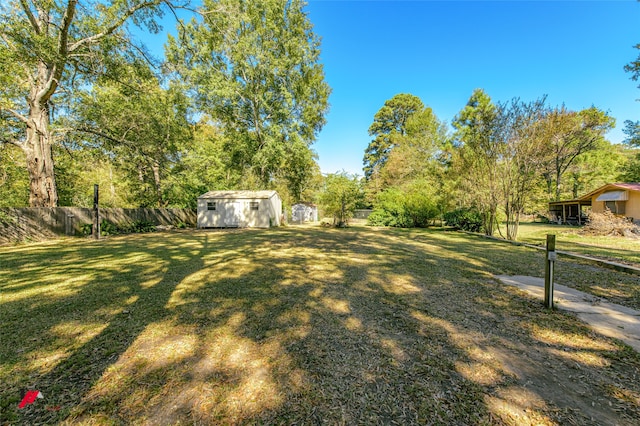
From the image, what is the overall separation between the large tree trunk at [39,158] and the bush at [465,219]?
20295 millimetres

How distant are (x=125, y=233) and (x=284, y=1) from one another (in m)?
20.1

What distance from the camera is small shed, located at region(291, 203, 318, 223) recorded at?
2766 centimetres

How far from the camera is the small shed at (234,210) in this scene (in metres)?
17.0

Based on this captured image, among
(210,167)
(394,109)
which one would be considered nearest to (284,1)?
(210,167)

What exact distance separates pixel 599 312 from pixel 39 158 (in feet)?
56.7

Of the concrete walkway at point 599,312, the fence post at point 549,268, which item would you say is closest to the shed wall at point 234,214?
the concrete walkway at point 599,312

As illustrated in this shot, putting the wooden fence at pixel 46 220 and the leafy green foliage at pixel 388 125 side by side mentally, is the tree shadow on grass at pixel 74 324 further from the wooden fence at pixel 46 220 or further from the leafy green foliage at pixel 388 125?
the leafy green foliage at pixel 388 125

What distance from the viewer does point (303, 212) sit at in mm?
28828

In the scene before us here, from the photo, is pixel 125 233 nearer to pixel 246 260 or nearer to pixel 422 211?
pixel 246 260

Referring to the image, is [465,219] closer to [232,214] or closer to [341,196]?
[341,196]

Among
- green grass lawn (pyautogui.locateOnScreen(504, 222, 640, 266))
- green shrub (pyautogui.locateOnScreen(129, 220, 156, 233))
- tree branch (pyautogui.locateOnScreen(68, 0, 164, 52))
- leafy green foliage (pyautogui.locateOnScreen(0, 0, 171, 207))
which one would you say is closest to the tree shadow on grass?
leafy green foliage (pyautogui.locateOnScreen(0, 0, 171, 207))

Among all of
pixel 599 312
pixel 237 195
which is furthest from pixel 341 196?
pixel 599 312

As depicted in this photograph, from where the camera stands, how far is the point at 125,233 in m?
12.8

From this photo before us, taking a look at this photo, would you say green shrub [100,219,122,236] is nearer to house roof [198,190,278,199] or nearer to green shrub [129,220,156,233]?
green shrub [129,220,156,233]
